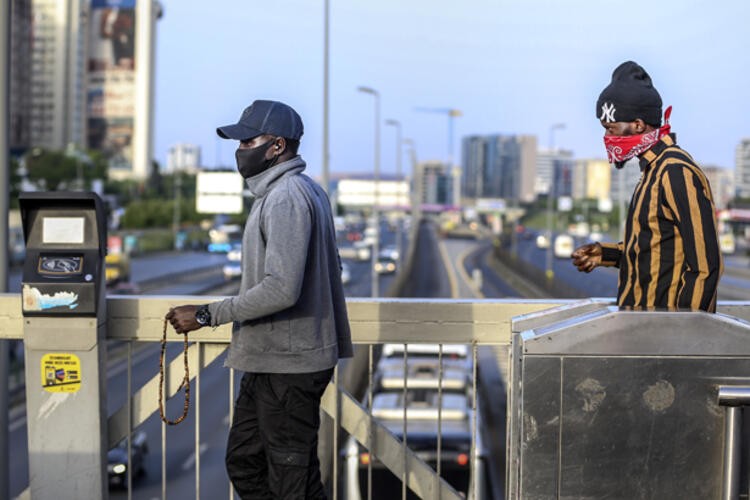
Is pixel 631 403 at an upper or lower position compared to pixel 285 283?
lower

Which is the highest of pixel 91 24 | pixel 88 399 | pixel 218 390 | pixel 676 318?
pixel 91 24

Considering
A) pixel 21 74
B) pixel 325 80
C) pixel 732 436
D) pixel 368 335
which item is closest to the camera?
pixel 732 436

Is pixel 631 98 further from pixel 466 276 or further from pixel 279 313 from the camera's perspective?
pixel 466 276

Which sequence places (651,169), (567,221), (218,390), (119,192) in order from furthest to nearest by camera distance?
(567,221) < (119,192) < (218,390) < (651,169)

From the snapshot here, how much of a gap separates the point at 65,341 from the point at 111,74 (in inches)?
5908

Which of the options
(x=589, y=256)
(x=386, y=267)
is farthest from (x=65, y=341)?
(x=386, y=267)

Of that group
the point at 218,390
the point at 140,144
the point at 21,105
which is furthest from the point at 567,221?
the point at 218,390

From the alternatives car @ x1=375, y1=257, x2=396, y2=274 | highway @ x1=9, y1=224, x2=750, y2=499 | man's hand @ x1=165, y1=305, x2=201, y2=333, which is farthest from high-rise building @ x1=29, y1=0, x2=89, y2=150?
man's hand @ x1=165, y1=305, x2=201, y2=333

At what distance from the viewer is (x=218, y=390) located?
94.8ft

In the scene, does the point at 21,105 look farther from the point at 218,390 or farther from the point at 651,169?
the point at 651,169

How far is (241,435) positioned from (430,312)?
1189mm

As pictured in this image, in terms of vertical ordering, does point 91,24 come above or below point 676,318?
above

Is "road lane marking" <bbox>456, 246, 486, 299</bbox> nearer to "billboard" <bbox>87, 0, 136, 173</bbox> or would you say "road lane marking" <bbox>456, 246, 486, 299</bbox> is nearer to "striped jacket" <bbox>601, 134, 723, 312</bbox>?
"striped jacket" <bbox>601, 134, 723, 312</bbox>

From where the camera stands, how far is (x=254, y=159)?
3.75 metres
